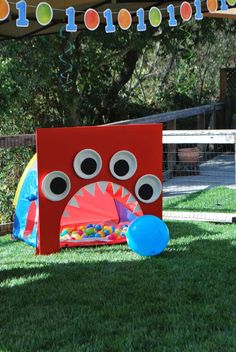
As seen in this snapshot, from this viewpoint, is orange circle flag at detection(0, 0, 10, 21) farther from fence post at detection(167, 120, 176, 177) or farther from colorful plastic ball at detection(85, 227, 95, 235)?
fence post at detection(167, 120, 176, 177)

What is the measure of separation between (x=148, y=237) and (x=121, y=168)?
114 centimetres

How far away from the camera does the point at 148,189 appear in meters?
6.32

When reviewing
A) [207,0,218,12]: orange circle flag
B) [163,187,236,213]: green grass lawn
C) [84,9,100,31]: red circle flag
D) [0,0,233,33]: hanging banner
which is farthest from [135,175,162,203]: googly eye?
[84,9,100,31]: red circle flag

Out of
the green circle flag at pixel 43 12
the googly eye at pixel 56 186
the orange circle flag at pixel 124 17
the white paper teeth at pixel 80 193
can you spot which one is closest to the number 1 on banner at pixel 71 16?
the green circle flag at pixel 43 12

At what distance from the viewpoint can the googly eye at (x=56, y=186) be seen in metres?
5.69

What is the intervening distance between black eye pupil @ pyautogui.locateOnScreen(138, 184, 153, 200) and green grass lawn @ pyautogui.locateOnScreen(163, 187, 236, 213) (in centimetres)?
139

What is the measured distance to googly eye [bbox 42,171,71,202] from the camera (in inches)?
224

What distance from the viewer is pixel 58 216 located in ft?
19.0

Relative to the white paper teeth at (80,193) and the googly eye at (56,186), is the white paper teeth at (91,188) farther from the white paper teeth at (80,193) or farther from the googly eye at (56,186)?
the googly eye at (56,186)

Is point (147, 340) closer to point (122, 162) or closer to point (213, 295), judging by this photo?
point (213, 295)

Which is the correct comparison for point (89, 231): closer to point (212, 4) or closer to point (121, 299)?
point (121, 299)

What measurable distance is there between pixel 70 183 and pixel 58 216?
385 mm

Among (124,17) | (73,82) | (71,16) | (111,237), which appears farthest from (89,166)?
(73,82)

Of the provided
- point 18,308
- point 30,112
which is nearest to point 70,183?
point 18,308
